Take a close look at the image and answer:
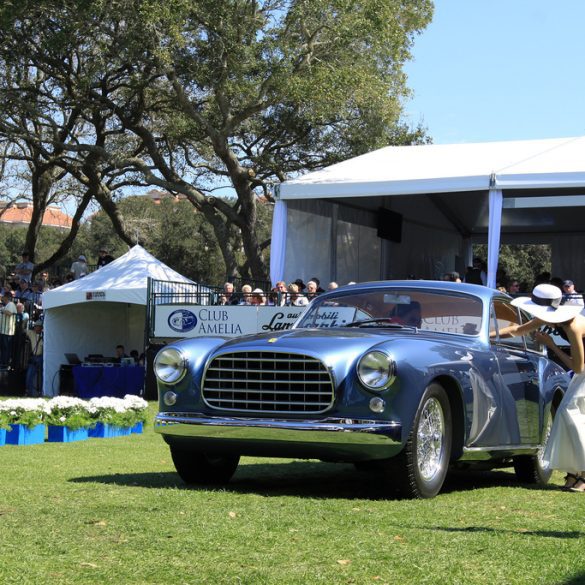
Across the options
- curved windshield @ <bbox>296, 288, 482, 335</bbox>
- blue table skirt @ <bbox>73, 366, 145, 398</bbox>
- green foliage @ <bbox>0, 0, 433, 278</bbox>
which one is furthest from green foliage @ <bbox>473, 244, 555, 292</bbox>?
curved windshield @ <bbox>296, 288, 482, 335</bbox>

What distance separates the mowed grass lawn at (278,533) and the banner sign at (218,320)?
36.6 feet

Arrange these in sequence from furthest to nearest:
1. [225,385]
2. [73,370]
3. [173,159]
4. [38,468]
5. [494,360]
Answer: [173,159], [73,370], [38,468], [494,360], [225,385]

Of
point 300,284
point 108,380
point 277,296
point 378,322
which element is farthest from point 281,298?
point 378,322

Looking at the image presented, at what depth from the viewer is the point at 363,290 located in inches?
348

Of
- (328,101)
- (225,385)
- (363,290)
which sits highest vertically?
(328,101)

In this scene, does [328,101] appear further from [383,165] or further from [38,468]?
[38,468]

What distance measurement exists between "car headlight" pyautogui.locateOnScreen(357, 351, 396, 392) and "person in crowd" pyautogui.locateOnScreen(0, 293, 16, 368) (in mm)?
18803

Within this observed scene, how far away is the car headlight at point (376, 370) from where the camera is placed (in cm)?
711

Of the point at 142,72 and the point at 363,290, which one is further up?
the point at 142,72

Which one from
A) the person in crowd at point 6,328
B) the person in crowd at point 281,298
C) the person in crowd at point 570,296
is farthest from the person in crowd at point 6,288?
the person in crowd at point 570,296

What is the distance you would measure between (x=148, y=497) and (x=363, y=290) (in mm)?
2817

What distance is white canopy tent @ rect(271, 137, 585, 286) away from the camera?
20.4m

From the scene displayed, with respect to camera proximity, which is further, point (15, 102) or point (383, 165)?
point (15, 102)

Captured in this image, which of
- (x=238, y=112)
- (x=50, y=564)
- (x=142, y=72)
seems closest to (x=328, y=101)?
(x=238, y=112)
